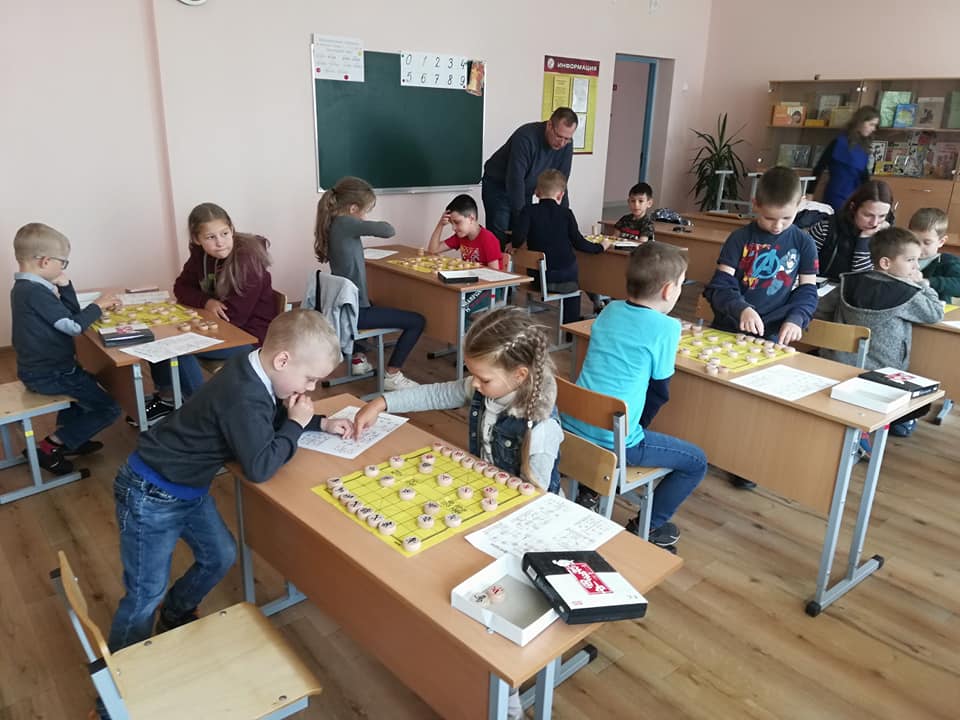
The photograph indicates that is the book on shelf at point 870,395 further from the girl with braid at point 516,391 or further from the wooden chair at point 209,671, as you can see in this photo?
the wooden chair at point 209,671

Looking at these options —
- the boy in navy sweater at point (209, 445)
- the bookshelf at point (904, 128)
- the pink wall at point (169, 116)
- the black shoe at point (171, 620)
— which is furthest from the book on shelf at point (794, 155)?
the black shoe at point (171, 620)

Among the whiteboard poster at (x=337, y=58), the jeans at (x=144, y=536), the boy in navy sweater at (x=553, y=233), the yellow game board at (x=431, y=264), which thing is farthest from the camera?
the whiteboard poster at (x=337, y=58)

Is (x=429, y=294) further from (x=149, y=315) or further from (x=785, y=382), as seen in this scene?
(x=785, y=382)

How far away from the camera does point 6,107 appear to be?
4328 mm

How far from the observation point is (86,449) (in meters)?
3.34

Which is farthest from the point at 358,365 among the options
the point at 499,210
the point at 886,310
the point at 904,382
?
the point at 904,382

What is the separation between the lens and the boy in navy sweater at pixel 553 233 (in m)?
4.85

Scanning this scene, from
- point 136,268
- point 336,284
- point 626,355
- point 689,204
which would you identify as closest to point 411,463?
point 626,355

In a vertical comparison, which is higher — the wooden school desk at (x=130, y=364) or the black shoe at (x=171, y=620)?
the wooden school desk at (x=130, y=364)

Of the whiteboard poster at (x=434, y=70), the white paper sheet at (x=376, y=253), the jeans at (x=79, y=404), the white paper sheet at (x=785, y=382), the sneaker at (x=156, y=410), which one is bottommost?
the sneaker at (x=156, y=410)

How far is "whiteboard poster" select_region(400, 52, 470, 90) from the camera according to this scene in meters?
5.91

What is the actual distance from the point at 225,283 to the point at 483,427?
1.98 m

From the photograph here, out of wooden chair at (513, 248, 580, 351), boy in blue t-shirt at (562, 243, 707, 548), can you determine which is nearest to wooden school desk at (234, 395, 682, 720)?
boy in blue t-shirt at (562, 243, 707, 548)

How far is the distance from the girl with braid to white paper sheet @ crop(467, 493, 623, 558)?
270 mm
